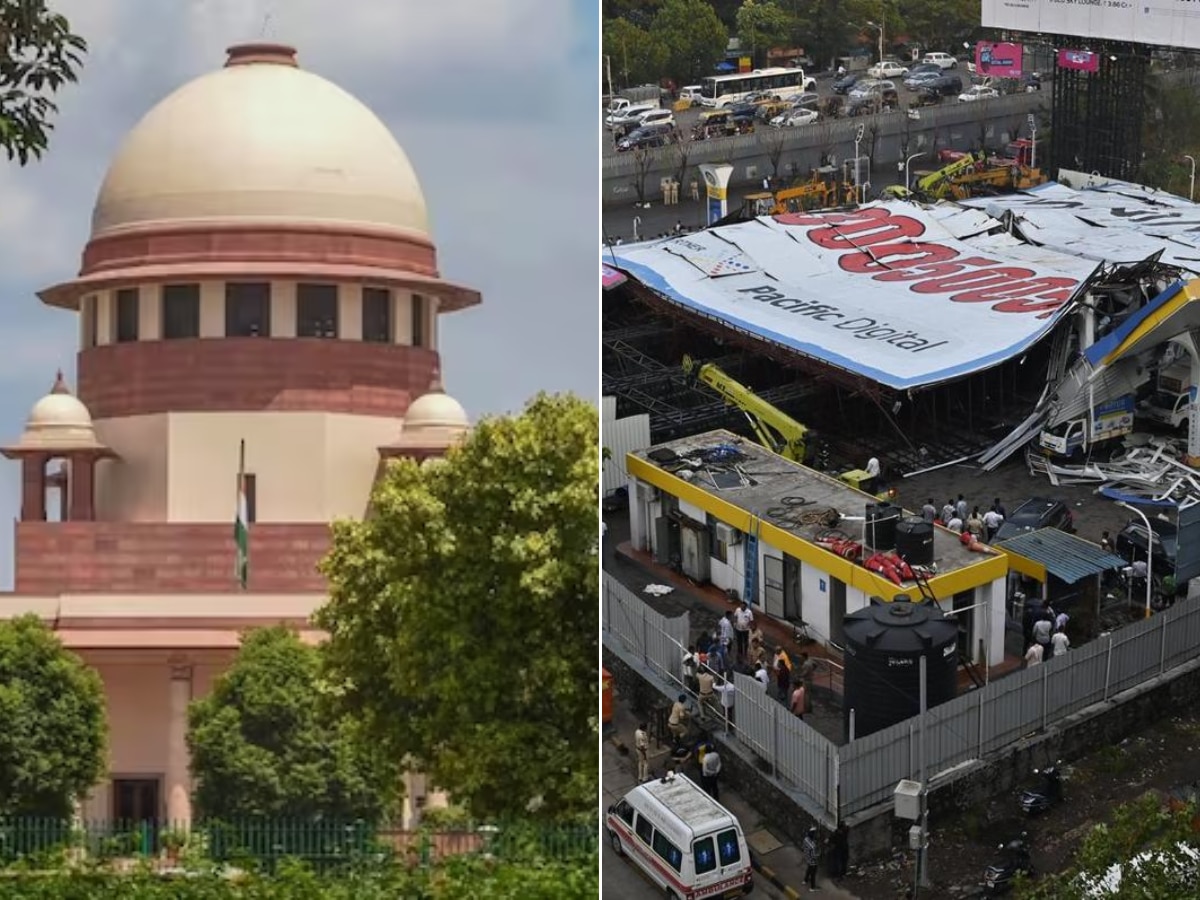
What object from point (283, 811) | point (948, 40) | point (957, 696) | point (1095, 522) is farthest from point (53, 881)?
point (948, 40)

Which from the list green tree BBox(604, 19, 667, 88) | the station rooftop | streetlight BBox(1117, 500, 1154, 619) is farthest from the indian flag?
streetlight BBox(1117, 500, 1154, 619)

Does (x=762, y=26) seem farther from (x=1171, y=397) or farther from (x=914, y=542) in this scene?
(x=1171, y=397)

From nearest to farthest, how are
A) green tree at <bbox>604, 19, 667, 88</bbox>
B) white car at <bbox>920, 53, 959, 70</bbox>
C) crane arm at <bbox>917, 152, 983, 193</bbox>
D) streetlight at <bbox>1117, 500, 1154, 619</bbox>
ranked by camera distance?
1. green tree at <bbox>604, 19, 667, 88</bbox>
2. streetlight at <bbox>1117, 500, 1154, 619</bbox>
3. white car at <bbox>920, 53, 959, 70</bbox>
4. crane arm at <bbox>917, 152, 983, 193</bbox>

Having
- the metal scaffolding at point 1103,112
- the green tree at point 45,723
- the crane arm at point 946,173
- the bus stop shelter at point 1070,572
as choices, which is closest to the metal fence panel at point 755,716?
the bus stop shelter at point 1070,572

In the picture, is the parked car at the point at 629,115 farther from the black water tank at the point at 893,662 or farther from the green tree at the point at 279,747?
the green tree at the point at 279,747

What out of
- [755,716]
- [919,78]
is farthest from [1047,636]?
[919,78]

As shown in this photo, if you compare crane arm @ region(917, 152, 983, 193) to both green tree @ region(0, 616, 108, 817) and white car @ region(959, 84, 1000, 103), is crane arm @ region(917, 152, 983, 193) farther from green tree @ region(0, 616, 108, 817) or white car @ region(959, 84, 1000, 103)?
green tree @ region(0, 616, 108, 817)
